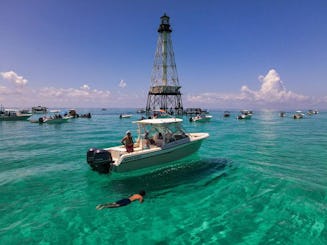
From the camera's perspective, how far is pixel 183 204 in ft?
30.8

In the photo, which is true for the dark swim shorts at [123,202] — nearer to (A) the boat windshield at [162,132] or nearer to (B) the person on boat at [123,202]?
(B) the person on boat at [123,202]

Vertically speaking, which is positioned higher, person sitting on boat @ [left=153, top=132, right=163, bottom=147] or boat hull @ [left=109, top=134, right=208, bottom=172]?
person sitting on boat @ [left=153, top=132, right=163, bottom=147]

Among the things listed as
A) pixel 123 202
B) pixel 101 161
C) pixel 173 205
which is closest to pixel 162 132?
pixel 101 161

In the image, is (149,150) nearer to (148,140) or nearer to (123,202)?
(148,140)

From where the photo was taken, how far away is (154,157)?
1314 cm

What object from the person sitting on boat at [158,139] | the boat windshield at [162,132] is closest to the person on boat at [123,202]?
the person sitting on boat at [158,139]

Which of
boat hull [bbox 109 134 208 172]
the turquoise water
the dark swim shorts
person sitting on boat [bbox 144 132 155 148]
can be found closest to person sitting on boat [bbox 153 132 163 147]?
person sitting on boat [bbox 144 132 155 148]

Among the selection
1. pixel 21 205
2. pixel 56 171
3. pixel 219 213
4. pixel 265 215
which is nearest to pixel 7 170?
pixel 56 171

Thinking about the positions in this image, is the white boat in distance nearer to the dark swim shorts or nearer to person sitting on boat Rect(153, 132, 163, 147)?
person sitting on boat Rect(153, 132, 163, 147)

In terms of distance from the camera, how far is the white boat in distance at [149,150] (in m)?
11.6

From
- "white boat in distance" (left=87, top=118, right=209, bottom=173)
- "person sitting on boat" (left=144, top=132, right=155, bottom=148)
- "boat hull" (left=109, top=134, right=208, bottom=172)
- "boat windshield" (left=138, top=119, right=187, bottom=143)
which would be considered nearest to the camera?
"white boat in distance" (left=87, top=118, right=209, bottom=173)

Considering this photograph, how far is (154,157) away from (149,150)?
0.57 m

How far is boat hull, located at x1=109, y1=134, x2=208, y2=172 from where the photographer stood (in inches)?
469

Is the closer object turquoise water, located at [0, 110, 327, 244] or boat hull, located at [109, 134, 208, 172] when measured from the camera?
turquoise water, located at [0, 110, 327, 244]
